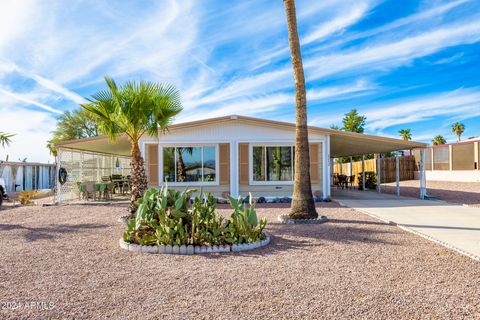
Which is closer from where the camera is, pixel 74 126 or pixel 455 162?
pixel 455 162

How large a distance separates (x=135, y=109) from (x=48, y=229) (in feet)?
11.0

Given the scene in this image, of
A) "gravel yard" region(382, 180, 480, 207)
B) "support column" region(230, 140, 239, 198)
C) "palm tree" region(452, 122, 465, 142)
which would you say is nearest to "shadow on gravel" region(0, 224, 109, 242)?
"support column" region(230, 140, 239, 198)

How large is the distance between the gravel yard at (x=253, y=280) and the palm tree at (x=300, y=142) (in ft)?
6.33

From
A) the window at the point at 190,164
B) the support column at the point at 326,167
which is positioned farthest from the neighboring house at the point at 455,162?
the window at the point at 190,164

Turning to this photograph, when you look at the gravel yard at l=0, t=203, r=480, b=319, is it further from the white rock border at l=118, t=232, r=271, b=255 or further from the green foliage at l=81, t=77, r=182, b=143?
the green foliage at l=81, t=77, r=182, b=143

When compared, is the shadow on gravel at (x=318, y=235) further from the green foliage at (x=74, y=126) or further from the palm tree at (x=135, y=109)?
the green foliage at (x=74, y=126)

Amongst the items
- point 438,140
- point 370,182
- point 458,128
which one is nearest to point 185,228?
point 370,182

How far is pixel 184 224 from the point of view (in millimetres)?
6496

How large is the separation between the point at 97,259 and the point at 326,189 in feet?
34.4

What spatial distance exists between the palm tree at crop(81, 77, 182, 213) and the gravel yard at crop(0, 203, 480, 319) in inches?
93.5

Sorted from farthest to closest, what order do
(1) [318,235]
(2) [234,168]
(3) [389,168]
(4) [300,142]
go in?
(3) [389,168] < (2) [234,168] < (4) [300,142] < (1) [318,235]

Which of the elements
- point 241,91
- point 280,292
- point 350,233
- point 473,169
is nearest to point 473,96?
point 473,169

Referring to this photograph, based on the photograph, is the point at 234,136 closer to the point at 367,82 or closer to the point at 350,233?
the point at 350,233

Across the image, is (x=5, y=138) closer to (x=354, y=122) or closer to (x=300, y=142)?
(x=300, y=142)
